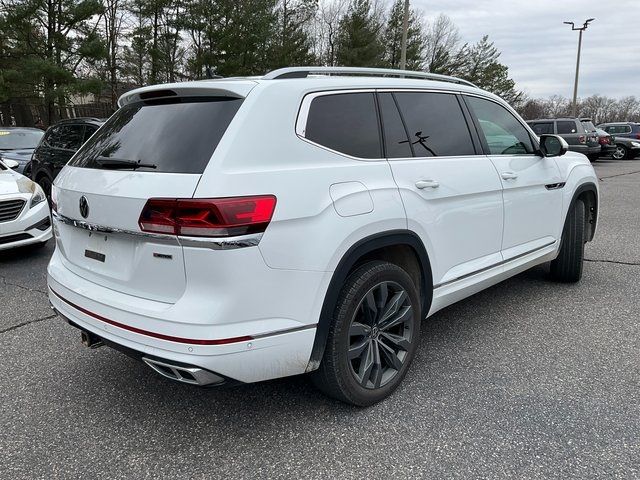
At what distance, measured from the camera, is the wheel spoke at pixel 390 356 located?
9.35 ft

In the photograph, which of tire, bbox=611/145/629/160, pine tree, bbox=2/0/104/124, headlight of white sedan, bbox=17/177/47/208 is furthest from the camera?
tire, bbox=611/145/629/160

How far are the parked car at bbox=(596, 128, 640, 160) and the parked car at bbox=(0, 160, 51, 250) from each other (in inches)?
939

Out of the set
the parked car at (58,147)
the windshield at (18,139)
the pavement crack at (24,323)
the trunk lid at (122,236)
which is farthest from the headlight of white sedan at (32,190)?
the windshield at (18,139)

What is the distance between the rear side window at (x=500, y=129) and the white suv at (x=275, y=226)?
322 mm

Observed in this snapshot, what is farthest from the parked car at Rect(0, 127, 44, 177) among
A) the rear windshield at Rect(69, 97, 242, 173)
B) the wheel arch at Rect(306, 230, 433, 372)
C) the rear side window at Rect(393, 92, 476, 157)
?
the wheel arch at Rect(306, 230, 433, 372)

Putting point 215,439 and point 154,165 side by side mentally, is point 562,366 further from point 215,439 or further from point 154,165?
point 154,165

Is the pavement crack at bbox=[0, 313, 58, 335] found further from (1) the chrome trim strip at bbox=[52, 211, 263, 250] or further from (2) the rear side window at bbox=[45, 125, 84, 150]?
(2) the rear side window at bbox=[45, 125, 84, 150]

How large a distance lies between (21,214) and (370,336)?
4.90 meters

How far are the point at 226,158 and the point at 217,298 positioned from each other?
60cm

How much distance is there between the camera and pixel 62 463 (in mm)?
2369

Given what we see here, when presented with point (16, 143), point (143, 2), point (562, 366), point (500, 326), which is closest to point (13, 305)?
point (500, 326)

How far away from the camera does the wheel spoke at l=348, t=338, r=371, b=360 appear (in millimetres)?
2637

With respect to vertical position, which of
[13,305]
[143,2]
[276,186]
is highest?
[143,2]

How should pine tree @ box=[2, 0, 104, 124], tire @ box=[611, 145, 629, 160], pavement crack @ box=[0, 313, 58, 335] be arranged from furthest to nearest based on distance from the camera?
tire @ box=[611, 145, 629, 160] → pine tree @ box=[2, 0, 104, 124] → pavement crack @ box=[0, 313, 58, 335]
